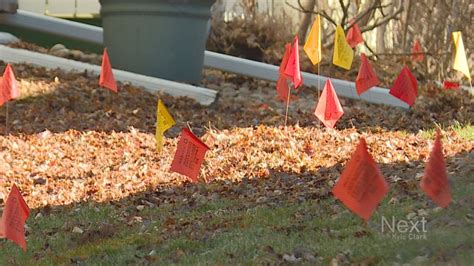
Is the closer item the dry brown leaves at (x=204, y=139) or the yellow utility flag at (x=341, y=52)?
the dry brown leaves at (x=204, y=139)

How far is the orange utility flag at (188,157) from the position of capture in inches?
250

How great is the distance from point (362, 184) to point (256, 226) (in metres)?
1.41

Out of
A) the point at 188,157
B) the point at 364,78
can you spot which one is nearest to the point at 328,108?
the point at 364,78

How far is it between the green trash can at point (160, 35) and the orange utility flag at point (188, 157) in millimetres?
5393

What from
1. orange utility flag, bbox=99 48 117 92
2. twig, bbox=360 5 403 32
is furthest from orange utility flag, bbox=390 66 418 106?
twig, bbox=360 5 403 32

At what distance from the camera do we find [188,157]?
6.41 meters

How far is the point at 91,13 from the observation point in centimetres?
1666

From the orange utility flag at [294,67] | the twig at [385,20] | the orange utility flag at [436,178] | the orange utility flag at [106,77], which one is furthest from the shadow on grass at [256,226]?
the twig at [385,20]

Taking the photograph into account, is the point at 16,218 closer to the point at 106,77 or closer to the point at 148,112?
the point at 106,77

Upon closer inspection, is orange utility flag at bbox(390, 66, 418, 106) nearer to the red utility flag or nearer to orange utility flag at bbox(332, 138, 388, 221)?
the red utility flag

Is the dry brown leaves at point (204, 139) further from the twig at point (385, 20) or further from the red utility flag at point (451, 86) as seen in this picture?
the twig at point (385, 20)

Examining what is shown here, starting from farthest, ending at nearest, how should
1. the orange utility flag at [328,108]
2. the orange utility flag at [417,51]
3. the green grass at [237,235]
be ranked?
the orange utility flag at [417,51] → the orange utility flag at [328,108] → the green grass at [237,235]

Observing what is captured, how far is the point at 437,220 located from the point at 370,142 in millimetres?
3194

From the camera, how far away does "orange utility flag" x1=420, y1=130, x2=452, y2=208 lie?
4.36 m
